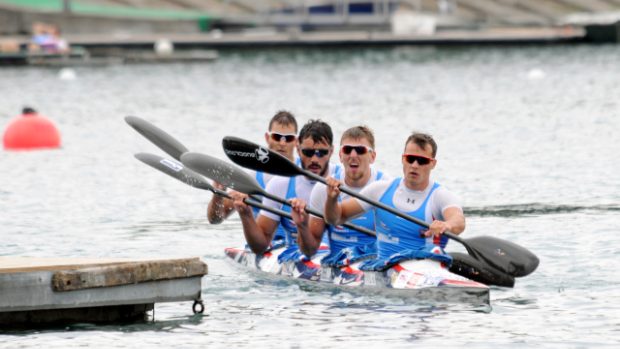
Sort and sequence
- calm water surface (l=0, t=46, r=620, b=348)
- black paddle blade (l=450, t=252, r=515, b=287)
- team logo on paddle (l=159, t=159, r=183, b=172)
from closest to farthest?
1. calm water surface (l=0, t=46, r=620, b=348)
2. black paddle blade (l=450, t=252, r=515, b=287)
3. team logo on paddle (l=159, t=159, r=183, b=172)

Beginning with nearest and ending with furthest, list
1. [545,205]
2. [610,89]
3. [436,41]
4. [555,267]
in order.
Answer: [555,267]
[545,205]
[610,89]
[436,41]

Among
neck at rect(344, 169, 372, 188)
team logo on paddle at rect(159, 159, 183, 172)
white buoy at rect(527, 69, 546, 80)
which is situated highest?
white buoy at rect(527, 69, 546, 80)

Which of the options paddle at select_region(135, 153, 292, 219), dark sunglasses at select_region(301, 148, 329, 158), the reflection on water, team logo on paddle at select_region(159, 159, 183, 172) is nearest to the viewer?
dark sunglasses at select_region(301, 148, 329, 158)

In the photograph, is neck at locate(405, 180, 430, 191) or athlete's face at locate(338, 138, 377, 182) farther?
athlete's face at locate(338, 138, 377, 182)

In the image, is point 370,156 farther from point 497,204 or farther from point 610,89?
point 610,89

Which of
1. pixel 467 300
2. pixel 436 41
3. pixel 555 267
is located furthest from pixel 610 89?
pixel 467 300

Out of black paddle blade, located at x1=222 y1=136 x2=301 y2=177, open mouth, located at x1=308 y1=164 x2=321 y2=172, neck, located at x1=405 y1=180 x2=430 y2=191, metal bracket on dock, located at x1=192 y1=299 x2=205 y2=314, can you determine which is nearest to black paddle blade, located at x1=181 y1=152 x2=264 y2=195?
black paddle blade, located at x1=222 y1=136 x2=301 y2=177

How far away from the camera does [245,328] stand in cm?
1359

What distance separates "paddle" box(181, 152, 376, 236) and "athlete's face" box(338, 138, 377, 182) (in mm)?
493

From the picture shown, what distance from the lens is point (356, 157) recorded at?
14.8m

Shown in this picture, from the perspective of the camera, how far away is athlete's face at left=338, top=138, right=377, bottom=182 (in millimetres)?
14633

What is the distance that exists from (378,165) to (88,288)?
15.5 metres

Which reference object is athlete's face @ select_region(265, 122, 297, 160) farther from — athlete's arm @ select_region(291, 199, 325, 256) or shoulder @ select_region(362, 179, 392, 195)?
shoulder @ select_region(362, 179, 392, 195)

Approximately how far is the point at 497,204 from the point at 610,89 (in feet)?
84.6
